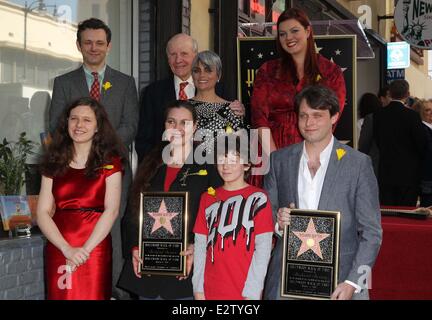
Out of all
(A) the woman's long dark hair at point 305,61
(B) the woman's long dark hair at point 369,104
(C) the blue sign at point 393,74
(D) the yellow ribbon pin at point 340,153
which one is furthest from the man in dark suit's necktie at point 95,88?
(C) the blue sign at point 393,74

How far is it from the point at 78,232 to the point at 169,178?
54 centimetres

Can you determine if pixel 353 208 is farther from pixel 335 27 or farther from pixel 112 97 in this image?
pixel 335 27

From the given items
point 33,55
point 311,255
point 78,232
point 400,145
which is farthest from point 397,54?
point 311,255

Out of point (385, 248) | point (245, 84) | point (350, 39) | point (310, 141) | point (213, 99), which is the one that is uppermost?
A: point (350, 39)

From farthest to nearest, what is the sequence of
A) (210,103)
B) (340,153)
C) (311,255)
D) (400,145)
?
(400,145) < (210,103) < (340,153) < (311,255)

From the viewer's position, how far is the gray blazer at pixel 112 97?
4180 millimetres

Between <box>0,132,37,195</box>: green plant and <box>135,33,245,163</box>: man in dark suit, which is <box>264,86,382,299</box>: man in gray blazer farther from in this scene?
<box>0,132,37,195</box>: green plant

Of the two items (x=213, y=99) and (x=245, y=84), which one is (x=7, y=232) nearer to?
(x=213, y=99)

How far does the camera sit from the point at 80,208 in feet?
11.1

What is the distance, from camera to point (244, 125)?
4.12 m

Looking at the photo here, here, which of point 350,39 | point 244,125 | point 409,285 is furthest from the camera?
point 350,39

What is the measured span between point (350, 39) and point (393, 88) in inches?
32.4
